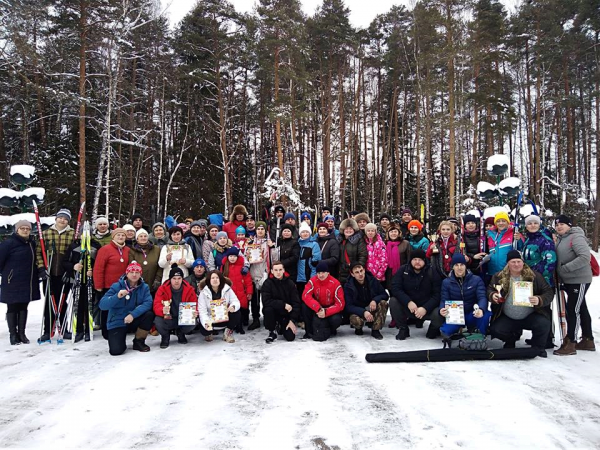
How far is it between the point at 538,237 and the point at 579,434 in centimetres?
295

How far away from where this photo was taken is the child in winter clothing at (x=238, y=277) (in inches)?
251

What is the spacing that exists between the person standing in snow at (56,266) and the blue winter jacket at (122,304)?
117cm

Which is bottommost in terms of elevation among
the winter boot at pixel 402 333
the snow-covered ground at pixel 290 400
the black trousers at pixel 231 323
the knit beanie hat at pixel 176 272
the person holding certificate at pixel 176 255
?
the snow-covered ground at pixel 290 400

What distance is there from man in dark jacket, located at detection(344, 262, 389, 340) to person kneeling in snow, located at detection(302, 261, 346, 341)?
0.84ft

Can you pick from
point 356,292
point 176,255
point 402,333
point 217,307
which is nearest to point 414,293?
point 402,333

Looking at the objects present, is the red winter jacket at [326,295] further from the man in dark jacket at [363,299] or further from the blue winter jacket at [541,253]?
the blue winter jacket at [541,253]

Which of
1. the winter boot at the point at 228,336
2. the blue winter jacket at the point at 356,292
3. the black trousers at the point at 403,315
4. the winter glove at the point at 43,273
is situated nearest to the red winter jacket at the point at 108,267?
the winter glove at the point at 43,273

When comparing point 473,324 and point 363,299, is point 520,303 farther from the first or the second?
point 363,299

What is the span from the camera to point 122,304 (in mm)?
5449

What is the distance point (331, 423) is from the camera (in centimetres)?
327

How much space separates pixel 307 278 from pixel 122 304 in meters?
2.94

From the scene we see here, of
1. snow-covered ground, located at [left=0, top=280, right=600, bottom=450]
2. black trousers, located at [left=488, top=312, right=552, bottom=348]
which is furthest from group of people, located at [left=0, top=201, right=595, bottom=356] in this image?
snow-covered ground, located at [left=0, top=280, right=600, bottom=450]

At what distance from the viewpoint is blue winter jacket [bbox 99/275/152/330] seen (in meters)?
5.37

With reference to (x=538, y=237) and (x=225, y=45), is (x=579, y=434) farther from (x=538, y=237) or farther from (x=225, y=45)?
(x=225, y=45)
